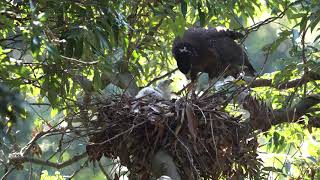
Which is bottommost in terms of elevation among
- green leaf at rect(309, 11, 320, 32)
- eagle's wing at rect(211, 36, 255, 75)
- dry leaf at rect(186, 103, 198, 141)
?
dry leaf at rect(186, 103, 198, 141)

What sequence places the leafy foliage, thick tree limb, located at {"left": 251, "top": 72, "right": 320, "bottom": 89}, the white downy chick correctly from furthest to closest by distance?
the white downy chick → thick tree limb, located at {"left": 251, "top": 72, "right": 320, "bottom": 89} → the leafy foliage

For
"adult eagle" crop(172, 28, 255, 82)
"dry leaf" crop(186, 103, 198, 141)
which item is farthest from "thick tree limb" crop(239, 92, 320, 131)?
"adult eagle" crop(172, 28, 255, 82)

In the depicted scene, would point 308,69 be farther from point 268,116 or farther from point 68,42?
point 68,42

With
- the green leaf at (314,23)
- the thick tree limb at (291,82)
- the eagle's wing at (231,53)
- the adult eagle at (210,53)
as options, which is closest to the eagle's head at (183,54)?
the adult eagle at (210,53)

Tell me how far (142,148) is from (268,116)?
761 mm

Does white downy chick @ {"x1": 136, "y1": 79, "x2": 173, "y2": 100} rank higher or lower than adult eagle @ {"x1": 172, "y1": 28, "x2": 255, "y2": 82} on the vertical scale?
lower

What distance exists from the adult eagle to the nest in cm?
187

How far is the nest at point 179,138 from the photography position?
10.4ft

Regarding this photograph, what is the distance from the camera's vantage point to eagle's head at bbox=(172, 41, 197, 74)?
5.29 metres

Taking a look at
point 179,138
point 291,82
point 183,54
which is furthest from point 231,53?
point 179,138

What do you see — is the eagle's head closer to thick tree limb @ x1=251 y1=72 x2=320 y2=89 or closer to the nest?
thick tree limb @ x1=251 y1=72 x2=320 y2=89

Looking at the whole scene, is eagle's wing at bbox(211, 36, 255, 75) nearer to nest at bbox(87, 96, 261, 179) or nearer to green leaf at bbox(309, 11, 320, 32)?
nest at bbox(87, 96, 261, 179)

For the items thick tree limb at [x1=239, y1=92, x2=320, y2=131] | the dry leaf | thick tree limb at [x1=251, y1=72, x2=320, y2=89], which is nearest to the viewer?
the dry leaf

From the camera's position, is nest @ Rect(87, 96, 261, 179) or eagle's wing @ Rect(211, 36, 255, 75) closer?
nest @ Rect(87, 96, 261, 179)
